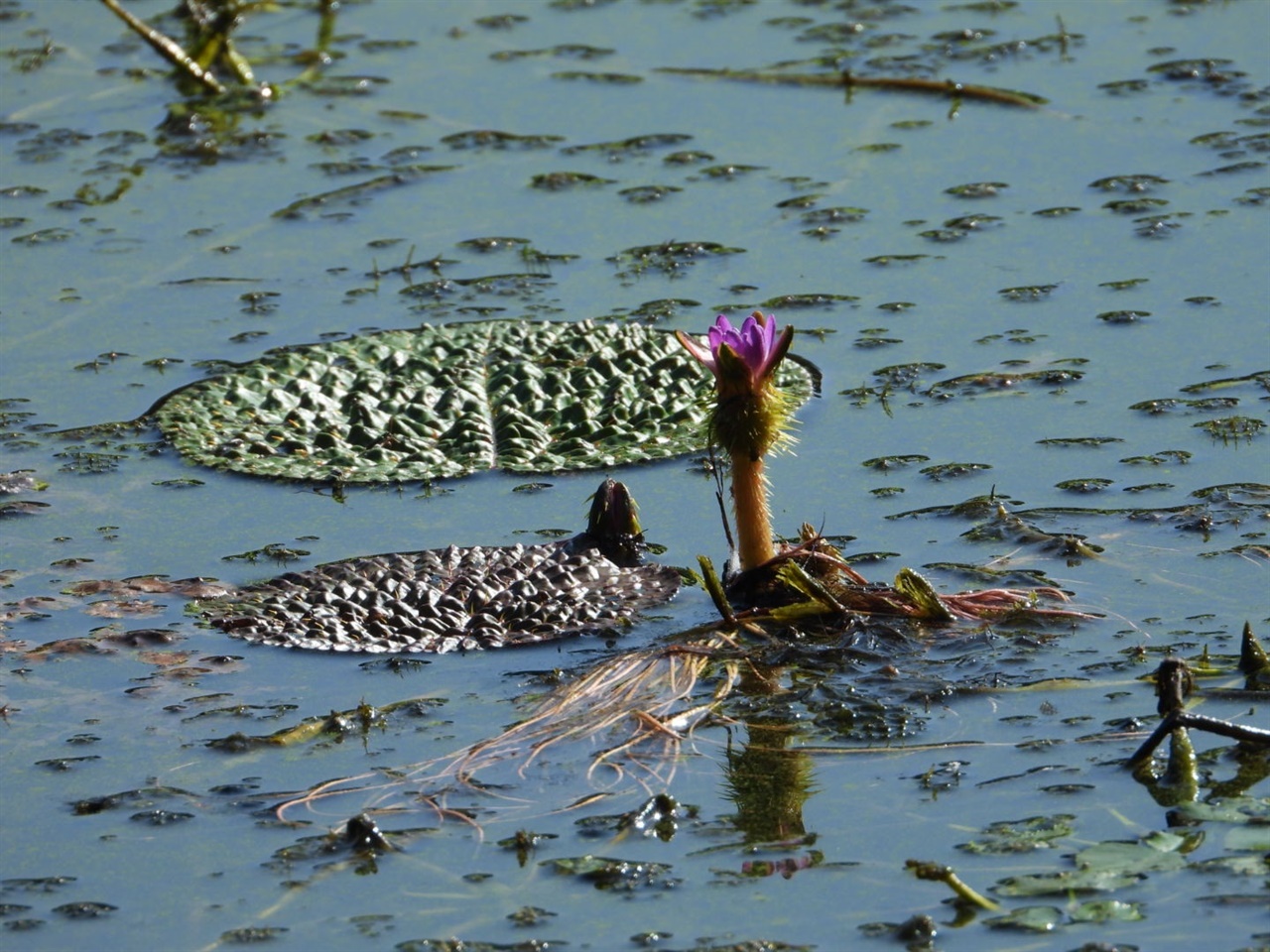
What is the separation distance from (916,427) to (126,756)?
2273mm

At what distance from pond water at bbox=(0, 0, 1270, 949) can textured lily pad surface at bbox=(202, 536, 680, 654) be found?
0.26 feet

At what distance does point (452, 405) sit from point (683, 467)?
0.70 m

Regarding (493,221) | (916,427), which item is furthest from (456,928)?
(493,221)

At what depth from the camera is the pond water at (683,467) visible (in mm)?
3271

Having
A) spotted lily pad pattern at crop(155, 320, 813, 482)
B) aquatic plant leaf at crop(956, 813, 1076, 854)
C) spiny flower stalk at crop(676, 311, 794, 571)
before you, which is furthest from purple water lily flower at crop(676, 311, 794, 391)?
aquatic plant leaf at crop(956, 813, 1076, 854)

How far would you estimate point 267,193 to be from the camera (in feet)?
23.2

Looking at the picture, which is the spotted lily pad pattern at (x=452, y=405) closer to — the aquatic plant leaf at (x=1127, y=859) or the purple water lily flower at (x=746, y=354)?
the purple water lily flower at (x=746, y=354)

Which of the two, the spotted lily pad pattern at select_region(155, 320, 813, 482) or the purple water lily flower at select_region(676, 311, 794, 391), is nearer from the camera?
the purple water lily flower at select_region(676, 311, 794, 391)

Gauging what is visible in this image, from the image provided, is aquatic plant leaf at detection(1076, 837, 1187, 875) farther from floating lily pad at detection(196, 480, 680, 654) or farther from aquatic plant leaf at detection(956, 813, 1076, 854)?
floating lily pad at detection(196, 480, 680, 654)

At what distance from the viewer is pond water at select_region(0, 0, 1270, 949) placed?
10.7ft

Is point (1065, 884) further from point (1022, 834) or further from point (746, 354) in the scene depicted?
point (746, 354)

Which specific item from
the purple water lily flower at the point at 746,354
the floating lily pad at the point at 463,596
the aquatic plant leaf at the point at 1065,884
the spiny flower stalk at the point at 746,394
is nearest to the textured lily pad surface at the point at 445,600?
the floating lily pad at the point at 463,596

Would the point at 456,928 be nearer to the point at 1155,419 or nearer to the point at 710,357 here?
the point at 710,357

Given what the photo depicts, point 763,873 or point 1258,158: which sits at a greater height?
point 1258,158
